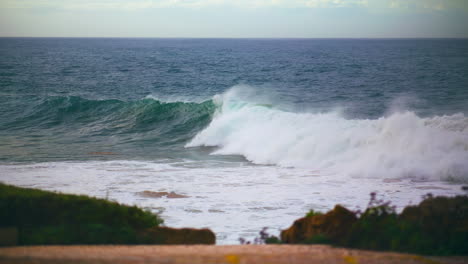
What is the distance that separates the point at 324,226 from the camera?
20.6 feet

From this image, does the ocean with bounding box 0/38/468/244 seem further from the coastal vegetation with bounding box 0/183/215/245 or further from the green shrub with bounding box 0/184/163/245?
the green shrub with bounding box 0/184/163/245

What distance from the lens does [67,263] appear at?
16.2 ft

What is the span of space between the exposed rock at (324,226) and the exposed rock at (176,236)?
3.41 feet

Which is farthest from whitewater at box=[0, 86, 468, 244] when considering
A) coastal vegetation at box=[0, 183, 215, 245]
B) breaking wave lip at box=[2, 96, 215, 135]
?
breaking wave lip at box=[2, 96, 215, 135]

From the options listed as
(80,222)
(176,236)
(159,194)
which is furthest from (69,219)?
(159,194)

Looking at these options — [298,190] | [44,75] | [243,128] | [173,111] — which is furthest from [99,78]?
[298,190]

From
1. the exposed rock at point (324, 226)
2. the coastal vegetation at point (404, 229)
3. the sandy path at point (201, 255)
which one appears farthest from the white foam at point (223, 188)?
the sandy path at point (201, 255)

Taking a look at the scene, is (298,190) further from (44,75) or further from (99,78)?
(44,75)

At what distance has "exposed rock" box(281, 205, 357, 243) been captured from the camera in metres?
6.12

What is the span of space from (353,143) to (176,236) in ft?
38.0

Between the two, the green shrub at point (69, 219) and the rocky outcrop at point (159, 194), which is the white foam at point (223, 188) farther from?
the green shrub at point (69, 219)

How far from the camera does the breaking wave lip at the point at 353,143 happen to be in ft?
45.8

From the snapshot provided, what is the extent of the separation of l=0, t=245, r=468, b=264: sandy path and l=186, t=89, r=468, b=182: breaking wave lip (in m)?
8.61

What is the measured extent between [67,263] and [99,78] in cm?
4216
